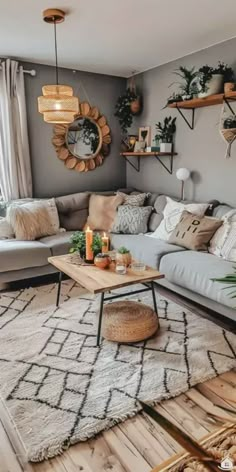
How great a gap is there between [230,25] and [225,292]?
7.24 ft

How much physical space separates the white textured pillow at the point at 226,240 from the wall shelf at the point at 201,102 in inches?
40.3

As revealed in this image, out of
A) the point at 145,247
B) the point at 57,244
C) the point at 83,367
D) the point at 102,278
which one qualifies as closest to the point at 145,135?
the point at 145,247

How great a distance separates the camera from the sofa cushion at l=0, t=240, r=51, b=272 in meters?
3.19

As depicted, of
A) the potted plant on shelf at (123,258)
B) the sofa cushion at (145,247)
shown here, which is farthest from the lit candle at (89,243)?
the sofa cushion at (145,247)

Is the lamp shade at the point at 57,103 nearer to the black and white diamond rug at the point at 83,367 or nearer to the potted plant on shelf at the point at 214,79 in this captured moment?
the potted plant on shelf at the point at 214,79

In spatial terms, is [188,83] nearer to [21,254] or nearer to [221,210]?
[221,210]

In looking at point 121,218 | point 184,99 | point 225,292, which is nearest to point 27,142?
→ point 121,218

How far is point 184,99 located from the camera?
11.5ft

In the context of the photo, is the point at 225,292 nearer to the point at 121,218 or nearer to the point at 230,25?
the point at 121,218

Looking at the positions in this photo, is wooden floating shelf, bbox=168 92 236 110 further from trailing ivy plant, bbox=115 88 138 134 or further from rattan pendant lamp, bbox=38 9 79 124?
rattan pendant lamp, bbox=38 9 79 124

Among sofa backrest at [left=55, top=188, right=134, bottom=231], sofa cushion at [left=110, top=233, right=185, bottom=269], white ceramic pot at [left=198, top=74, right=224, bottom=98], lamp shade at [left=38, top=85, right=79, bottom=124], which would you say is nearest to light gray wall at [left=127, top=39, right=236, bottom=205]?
white ceramic pot at [left=198, top=74, right=224, bottom=98]

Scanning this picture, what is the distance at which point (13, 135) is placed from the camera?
3.89m

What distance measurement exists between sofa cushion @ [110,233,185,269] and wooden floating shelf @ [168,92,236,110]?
1.42 meters

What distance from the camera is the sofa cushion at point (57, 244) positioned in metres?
3.47
